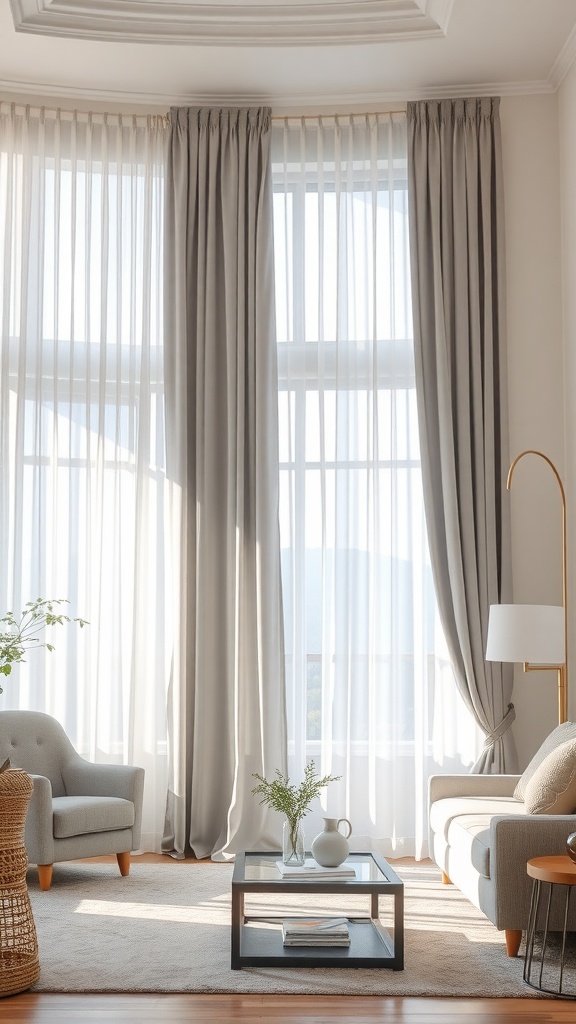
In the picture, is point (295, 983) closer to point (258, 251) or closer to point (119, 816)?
point (119, 816)

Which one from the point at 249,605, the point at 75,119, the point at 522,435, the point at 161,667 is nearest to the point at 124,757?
the point at 161,667

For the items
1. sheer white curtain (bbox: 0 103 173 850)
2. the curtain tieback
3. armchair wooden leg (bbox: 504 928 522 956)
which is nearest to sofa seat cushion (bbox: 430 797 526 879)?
armchair wooden leg (bbox: 504 928 522 956)

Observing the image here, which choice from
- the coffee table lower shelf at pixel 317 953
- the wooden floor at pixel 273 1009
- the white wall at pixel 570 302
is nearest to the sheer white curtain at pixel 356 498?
the white wall at pixel 570 302

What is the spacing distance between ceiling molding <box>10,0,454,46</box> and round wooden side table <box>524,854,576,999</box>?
4.41 m

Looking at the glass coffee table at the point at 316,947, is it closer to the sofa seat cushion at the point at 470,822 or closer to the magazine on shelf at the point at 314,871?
the magazine on shelf at the point at 314,871

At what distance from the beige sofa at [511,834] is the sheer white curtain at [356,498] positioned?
90 cm

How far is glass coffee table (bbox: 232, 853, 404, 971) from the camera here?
363 cm

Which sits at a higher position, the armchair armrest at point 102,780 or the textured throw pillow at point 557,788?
the textured throw pillow at point 557,788

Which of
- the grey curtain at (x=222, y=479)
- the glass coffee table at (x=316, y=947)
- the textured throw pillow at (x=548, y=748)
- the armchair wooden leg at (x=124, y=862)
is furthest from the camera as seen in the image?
the grey curtain at (x=222, y=479)

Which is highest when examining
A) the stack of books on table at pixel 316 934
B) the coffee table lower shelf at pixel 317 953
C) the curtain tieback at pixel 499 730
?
the curtain tieback at pixel 499 730

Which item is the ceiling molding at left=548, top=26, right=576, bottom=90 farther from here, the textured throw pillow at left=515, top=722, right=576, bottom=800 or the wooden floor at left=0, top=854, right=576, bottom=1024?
the wooden floor at left=0, top=854, right=576, bottom=1024

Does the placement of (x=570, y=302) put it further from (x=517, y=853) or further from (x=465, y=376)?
(x=517, y=853)

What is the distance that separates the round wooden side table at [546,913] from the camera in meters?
3.36

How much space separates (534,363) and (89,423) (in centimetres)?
272
